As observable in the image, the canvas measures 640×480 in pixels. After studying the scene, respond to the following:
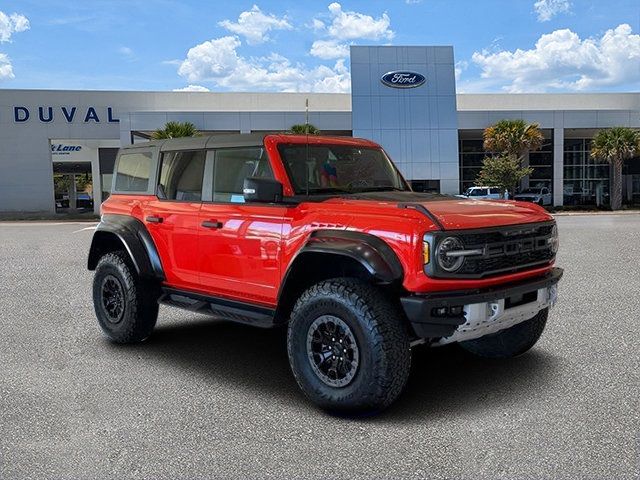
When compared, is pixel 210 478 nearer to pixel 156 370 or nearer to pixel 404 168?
pixel 156 370

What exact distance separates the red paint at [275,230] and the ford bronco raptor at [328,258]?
0.01 meters

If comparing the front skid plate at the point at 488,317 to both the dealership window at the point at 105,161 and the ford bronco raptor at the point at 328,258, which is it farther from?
the dealership window at the point at 105,161

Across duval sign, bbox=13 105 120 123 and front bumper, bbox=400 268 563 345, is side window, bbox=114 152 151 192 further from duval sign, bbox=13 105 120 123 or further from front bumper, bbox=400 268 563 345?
duval sign, bbox=13 105 120 123

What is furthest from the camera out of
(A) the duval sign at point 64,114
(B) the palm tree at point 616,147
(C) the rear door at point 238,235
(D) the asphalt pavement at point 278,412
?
(A) the duval sign at point 64,114

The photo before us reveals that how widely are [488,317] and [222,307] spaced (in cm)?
219

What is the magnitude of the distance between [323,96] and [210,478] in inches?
1649

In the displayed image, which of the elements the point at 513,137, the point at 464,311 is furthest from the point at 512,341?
the point at 513,137

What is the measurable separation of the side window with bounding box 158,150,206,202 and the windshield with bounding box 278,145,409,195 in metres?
0.94

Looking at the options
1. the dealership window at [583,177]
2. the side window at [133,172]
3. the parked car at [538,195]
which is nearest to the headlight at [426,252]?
the side window at [133,172]

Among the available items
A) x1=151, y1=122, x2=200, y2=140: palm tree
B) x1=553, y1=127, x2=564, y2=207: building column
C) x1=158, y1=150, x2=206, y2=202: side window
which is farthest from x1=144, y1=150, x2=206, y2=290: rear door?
x1=553, y1=127, x2=564, y2=207: building column

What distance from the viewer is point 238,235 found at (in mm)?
4770

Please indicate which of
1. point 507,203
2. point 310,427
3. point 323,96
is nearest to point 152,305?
point 310,427

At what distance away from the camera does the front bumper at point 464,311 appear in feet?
12.5

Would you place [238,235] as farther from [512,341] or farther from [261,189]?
[512,341]
